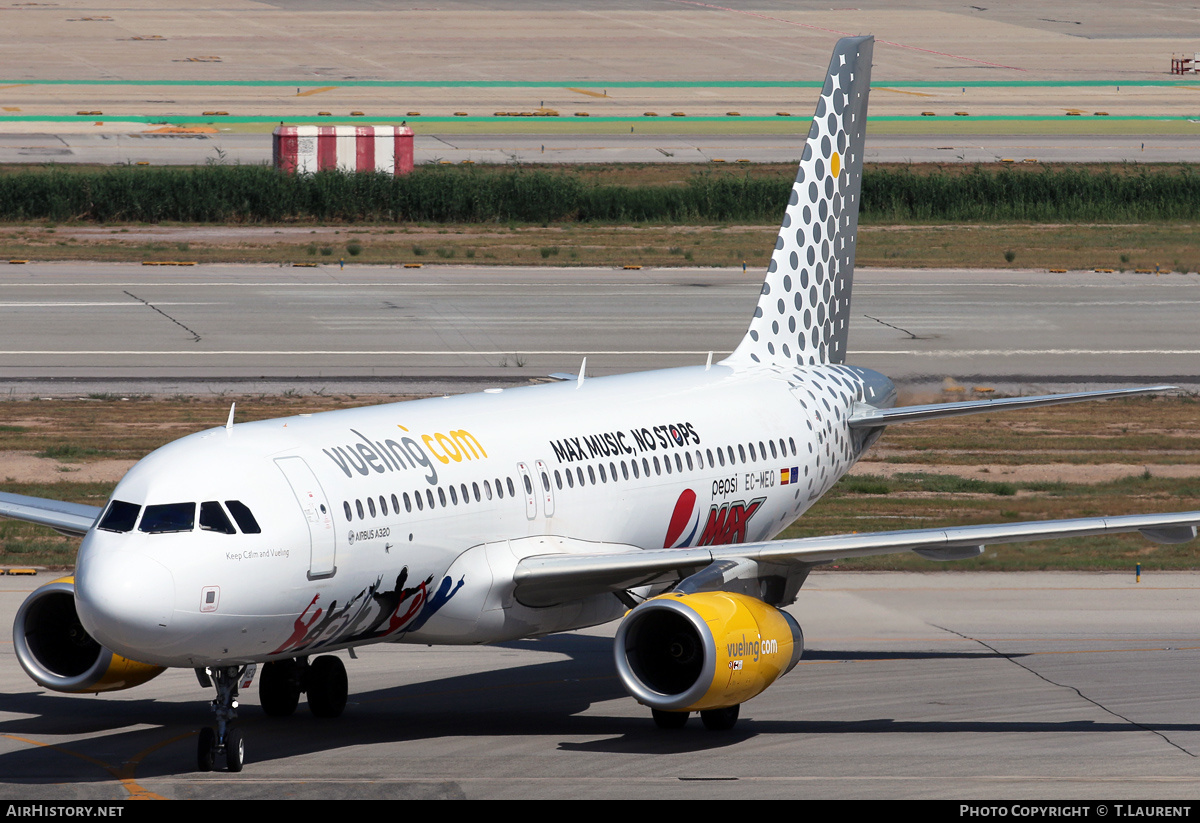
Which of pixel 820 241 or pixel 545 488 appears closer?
pixel 545 488

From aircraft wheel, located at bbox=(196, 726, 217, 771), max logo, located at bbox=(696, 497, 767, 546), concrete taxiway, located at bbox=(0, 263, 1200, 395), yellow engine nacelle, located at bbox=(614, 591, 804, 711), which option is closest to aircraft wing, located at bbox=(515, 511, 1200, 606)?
yellow engine nacelle, located at bbox=(614, 591, 804, 711)

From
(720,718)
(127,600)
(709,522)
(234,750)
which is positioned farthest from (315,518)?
(709,522)

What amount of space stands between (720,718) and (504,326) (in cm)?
3894

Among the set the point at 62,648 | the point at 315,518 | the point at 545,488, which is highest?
the point at 315,518

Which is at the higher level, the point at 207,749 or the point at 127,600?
the point at 127,600

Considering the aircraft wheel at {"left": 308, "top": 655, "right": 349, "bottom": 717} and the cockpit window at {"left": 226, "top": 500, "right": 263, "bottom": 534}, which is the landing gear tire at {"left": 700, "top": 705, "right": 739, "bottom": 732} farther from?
the cockpit window at {"left": 226, "top": 500, "right": 263, "bottom": 534}

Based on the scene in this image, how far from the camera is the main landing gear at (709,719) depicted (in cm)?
2345

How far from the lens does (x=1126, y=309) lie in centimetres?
6575

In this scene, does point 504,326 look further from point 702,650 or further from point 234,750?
point 234,750

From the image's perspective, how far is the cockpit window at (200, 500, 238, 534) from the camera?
19.8 meters

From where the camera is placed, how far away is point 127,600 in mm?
18828

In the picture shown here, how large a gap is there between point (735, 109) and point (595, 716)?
339 feet

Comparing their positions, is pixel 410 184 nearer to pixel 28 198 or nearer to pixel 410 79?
pixel 28 198
